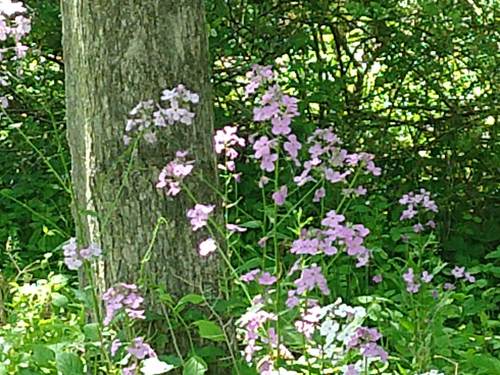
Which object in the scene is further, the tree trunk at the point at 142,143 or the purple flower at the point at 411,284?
the purple flower at the point at 411,284

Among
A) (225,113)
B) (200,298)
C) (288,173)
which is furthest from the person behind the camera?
(225,113)

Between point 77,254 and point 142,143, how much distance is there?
43cm

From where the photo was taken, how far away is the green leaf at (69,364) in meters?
2.44

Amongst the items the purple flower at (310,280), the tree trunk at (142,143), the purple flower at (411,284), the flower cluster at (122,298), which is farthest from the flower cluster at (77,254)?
the purple flower at (411,284)

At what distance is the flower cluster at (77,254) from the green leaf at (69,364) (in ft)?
0.96

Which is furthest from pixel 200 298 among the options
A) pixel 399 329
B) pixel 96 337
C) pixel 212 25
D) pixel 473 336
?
pixel 212 25

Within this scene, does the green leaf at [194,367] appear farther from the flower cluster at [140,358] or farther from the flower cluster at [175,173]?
the flower cluster at [175,173]

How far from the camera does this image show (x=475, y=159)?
523 cm

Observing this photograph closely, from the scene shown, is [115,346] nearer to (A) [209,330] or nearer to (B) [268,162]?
(A) [209,330]

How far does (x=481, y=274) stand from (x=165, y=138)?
7.62ft

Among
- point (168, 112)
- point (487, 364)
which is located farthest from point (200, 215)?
point (487, 364)

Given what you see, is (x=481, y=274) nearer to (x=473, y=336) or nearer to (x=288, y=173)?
(x=288, y=173)

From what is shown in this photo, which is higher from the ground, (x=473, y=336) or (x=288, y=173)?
(x=288, y=173)

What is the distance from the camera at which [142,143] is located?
2.62m
